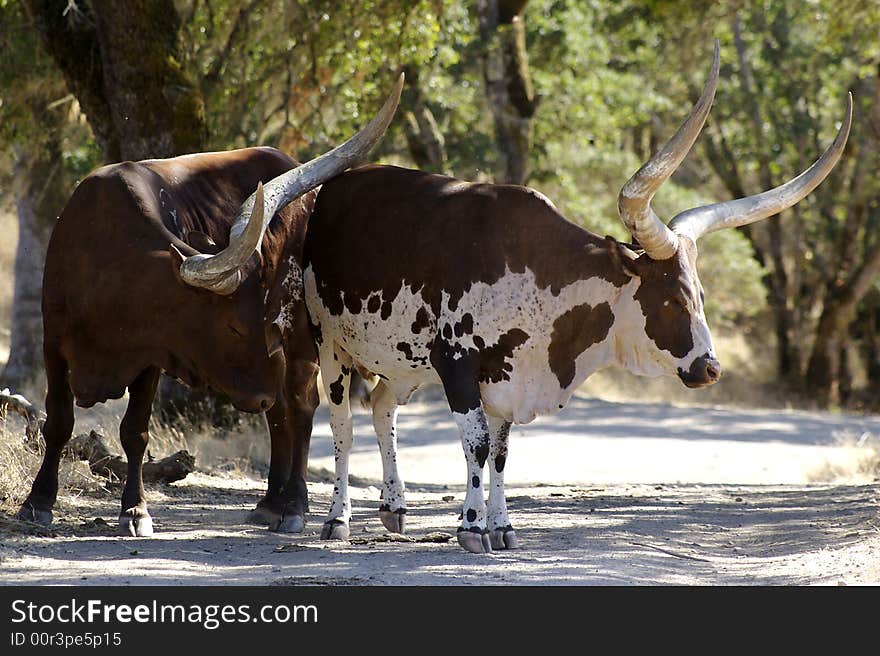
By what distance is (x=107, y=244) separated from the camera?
293 inches

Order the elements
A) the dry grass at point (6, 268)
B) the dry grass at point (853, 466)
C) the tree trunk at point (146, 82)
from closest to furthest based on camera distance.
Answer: the tree trunk at point (146, 82)
the dry grass at point (853, 466)
the dry grass at point (6, 268)

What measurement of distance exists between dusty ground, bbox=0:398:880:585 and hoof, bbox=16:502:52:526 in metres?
0.10

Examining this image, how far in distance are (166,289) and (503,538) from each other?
7.77ft

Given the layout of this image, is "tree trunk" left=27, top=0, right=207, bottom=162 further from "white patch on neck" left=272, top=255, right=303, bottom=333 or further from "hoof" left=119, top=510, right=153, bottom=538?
"hoof" left=119, top=510, right=153, bottom=538

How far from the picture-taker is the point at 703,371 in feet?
25.7

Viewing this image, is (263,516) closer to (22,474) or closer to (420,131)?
(22,474)

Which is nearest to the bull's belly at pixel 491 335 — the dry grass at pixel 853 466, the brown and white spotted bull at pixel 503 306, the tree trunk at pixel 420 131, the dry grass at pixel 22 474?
the brown and white spotted bull at pixel 503 306

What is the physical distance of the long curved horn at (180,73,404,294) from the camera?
693 centimetres

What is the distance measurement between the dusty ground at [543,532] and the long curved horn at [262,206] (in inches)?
58.4

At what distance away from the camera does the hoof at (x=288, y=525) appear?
28.4 feet

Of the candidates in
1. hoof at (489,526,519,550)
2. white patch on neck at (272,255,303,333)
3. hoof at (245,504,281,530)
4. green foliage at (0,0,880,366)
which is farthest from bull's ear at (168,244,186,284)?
green foliage at (0,0,880,366)

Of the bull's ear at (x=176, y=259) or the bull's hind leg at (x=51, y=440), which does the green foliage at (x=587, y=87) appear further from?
the bull's ear at (x=176, y=259)

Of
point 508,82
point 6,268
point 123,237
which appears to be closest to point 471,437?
point 123,237

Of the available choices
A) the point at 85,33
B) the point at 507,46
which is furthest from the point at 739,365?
the point at 85,33
